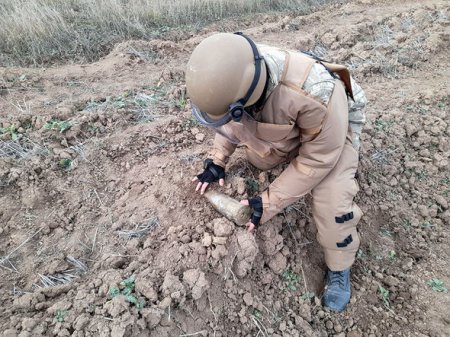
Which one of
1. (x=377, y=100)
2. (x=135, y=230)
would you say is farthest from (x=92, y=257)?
(x=377, y=100)

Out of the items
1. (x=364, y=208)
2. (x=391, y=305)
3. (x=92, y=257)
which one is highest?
(x=92, y=257)

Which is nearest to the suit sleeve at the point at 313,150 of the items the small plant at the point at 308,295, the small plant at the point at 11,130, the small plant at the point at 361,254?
the small plant at the point at 308,295

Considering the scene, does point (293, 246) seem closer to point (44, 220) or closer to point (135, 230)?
point (135, 230)

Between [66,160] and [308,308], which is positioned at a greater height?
[66,160]

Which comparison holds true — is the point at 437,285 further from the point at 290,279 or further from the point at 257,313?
the point at 257,313

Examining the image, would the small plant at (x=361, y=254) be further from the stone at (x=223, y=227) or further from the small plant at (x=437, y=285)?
the stone at (x=223, y=227)

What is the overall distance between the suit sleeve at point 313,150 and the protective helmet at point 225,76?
34cm

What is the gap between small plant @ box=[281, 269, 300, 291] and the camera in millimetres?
2402

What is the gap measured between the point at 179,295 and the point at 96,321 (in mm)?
423

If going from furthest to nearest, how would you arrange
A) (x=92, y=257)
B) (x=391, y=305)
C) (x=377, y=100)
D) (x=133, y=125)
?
(x=377, y=100), (x=133, y=125), (x=391, y=305), (x=92, y=257)

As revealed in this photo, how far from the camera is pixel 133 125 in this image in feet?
10.6

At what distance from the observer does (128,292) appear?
196 centimetres

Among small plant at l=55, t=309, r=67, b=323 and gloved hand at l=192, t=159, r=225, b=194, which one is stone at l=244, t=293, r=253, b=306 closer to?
gloved hand at l=192, t=159, r=225, b=194

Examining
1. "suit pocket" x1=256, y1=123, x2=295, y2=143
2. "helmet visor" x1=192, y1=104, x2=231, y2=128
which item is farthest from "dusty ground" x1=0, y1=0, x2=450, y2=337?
"helmet visor" x1=192, y1=104, x2=231, y2=128
